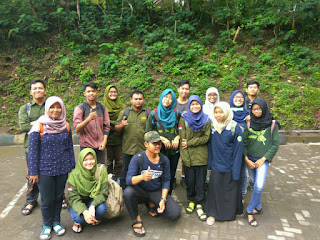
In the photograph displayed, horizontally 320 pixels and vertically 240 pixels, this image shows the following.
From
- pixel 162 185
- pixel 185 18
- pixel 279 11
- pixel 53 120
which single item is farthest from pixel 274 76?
pixel 53 120

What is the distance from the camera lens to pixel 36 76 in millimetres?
9156

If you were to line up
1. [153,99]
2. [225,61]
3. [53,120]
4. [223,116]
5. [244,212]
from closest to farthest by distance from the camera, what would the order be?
[53,120], [223,116], [244,212], [153,99], [225,61]

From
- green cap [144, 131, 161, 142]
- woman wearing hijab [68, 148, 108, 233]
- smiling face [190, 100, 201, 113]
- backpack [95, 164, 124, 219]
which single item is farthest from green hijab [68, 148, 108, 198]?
smiling face [190, 100, 201, 113]

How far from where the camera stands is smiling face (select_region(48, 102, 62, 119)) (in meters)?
2.73

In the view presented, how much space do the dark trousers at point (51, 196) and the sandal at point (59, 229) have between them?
0.05 meters

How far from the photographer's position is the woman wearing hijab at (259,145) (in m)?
3.15

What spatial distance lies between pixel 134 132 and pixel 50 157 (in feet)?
4.53

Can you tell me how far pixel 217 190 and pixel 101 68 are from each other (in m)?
7.22

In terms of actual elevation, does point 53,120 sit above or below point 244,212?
above

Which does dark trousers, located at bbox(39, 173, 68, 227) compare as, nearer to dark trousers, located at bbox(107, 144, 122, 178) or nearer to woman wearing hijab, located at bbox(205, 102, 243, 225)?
dark trousers, located at bbox(107, 144, 122, 178)

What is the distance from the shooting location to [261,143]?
3211mm

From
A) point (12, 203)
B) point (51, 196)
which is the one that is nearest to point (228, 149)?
point (51, 196)

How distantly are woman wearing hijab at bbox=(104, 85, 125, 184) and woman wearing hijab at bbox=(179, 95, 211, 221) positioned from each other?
130 cm

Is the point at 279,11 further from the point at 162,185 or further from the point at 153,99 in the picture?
the point at 162,185
